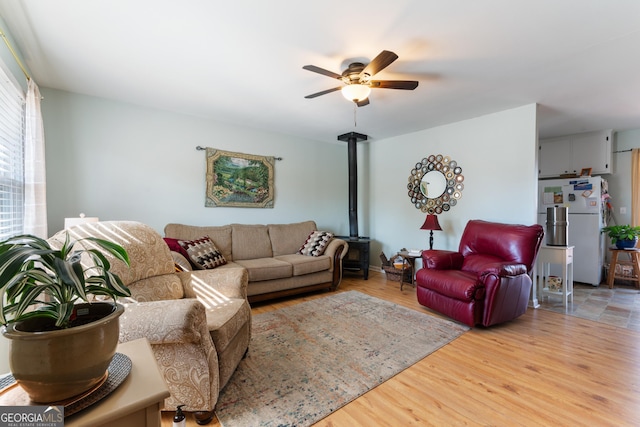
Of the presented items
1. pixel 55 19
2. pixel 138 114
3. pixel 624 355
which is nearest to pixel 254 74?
pixel 55 19

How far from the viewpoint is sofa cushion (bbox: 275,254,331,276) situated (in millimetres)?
3553

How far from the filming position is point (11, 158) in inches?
81.0

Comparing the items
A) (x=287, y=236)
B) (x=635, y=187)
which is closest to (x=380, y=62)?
(x=287, y=236)

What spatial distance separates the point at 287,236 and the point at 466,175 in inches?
110

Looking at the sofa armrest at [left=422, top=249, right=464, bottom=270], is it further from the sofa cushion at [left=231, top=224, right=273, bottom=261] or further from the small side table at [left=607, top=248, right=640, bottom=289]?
the small side table at [left=607, top=248, right=640, bottom=289]

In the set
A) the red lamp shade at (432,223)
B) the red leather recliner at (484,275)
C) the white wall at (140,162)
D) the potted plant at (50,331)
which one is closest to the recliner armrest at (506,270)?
the red leather recliner at (484,275)

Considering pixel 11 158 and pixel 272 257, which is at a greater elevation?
pixel 11 158

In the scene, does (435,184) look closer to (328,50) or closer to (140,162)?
(328,50)

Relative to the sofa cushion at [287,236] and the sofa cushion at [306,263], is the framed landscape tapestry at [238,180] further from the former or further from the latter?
the sofa cushion at [306,263]

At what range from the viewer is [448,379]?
1.87 metres

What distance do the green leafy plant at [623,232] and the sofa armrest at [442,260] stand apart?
8.76 ft

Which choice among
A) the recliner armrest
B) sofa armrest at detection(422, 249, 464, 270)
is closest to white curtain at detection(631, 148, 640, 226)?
the recliner armrest

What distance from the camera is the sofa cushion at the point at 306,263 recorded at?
11.7 feet

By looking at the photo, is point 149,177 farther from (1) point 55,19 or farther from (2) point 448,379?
(2) point 448,379
